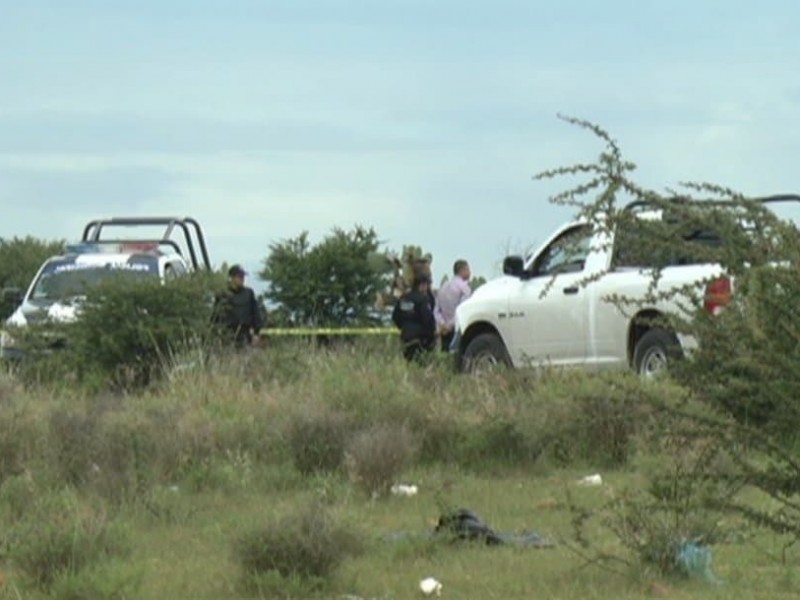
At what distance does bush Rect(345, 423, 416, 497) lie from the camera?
47.4 ft

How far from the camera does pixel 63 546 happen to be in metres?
10.6

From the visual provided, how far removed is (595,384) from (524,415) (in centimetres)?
66

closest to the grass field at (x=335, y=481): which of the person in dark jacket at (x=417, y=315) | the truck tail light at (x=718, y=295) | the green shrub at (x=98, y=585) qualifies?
the green shrub at (x=98, y=585)

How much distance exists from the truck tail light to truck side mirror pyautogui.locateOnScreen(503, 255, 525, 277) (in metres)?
12.9

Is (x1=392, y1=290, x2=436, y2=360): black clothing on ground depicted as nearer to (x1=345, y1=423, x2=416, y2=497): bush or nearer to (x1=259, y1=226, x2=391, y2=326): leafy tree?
(x1=345, y1=423, x2=416, y2=497): bush

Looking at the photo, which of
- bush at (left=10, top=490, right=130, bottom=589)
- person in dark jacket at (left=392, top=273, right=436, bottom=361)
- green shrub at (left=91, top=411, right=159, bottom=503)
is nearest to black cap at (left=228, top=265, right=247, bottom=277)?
person in dark jacket at (left=392, top=273, right=436, bottom=361)

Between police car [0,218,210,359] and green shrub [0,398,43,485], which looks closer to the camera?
green shrub [0,398,43,485]

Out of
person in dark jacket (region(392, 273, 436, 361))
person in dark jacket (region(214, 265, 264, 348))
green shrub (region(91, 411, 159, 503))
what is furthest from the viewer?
person in dark jacket (region(214, 265, 264, 348))

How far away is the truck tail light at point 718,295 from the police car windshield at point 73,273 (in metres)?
18.0

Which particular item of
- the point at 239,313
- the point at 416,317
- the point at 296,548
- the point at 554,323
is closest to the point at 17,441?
the point at 296,548

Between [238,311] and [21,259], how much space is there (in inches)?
1005

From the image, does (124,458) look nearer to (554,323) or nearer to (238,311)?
(554,323)

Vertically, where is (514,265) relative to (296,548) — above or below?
above

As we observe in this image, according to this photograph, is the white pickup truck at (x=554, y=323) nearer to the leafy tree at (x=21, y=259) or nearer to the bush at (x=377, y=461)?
the bush at (x=377, y=461)
